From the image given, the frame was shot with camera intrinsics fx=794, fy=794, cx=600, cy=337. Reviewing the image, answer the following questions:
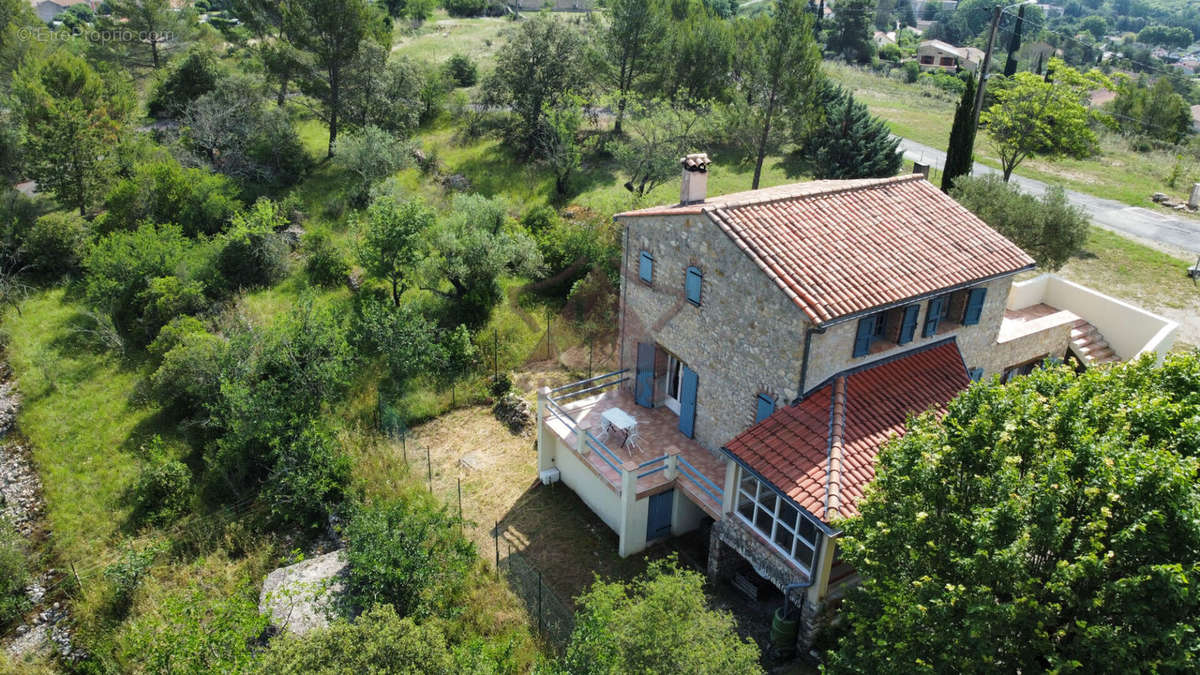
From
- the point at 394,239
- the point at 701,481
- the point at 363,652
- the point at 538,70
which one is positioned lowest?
the point at 701,481

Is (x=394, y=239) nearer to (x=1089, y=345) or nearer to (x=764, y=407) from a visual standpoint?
(x=764, y=407)

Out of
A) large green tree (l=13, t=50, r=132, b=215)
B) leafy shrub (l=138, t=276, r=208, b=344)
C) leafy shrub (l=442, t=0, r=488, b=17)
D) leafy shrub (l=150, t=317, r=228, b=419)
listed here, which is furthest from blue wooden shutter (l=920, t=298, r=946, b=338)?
leafy shrub (l=442, t=0, r=488, b=17)

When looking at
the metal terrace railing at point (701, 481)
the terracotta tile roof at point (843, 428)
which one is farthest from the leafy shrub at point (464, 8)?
the terracotta tile roof at point (843, 428)

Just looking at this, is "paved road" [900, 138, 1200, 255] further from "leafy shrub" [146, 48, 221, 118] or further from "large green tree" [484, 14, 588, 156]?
"leafy shrub" [146, 48, 221, 118]

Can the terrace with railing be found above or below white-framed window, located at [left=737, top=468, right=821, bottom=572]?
below

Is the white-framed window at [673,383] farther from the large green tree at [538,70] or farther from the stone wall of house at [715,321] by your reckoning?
the large green tree at [538,70]

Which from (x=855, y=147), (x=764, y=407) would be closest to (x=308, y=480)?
(x=764, y=407)
